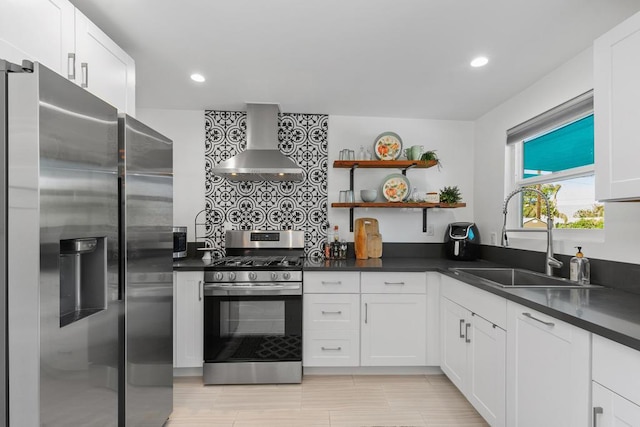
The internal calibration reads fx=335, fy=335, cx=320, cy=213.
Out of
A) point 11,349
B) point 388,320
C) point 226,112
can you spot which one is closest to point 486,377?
point 388,320

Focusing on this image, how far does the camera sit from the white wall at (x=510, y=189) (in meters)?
1.81

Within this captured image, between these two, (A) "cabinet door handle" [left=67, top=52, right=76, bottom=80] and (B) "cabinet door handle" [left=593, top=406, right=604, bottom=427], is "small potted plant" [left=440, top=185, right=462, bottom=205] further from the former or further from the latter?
(A) "cabinet door handle" [left=67, top=52, right=76, bottom=80]

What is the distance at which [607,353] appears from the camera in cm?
114

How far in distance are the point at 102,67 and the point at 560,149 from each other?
295cm

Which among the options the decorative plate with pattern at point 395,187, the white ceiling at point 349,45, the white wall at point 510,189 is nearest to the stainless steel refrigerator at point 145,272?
the white ceiling at point 349,45

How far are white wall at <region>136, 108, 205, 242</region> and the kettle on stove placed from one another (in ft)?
7.79

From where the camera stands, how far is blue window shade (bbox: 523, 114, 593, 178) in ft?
7.11

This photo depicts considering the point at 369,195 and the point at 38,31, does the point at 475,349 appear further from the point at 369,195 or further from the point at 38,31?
the point at 38,31

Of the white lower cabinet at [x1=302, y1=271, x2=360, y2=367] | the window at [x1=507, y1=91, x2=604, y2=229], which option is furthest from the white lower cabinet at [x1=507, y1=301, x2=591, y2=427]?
the white lower cabinet at [x1=302, y1=271, x2=360, y2=367]

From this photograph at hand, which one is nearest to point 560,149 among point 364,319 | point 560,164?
point 560,164

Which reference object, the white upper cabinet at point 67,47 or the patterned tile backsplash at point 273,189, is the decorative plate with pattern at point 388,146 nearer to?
the patterned tile backsplash at point 273,189

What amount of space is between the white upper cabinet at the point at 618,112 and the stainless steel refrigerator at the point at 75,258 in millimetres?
2121

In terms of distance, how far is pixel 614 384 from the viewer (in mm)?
1117

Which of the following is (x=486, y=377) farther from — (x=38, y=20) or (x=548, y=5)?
(x=38, y=20)
